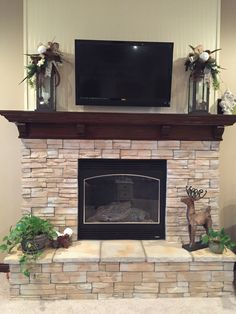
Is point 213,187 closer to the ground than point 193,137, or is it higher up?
closer to the ground

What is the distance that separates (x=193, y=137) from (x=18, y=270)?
1.93m

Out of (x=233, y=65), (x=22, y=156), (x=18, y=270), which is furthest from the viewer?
(x=233, y=65)

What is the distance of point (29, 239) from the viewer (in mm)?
2559

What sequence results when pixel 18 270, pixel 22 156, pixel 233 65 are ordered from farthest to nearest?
pixel 233 65 → pixel 22 156 → pixel 18 270

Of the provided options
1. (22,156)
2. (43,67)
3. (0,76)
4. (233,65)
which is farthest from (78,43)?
(233,65)

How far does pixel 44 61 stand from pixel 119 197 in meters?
1.46

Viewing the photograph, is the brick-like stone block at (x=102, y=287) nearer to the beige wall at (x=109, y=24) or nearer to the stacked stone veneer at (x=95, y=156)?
the stacked stone veneer at (x=95, y=156)

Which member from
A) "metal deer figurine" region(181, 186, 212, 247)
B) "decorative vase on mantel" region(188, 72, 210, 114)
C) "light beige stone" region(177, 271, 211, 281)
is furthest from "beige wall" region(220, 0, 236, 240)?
"light beige stone" region(177, 271, 211, 281)

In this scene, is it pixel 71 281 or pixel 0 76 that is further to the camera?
pixel 0 76

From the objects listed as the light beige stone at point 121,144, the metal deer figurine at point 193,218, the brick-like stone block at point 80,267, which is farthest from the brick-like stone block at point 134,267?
the light beige stone at point 121,144

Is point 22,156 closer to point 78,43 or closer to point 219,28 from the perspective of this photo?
point 78,43

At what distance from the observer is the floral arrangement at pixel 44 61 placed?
264cm

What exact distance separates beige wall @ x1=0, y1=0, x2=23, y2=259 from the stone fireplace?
278 mm

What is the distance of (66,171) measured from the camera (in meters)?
2.91
